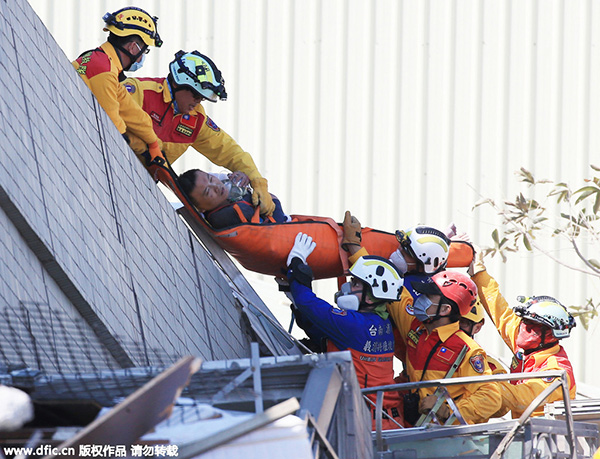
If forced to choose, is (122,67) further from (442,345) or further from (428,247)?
(442,345)

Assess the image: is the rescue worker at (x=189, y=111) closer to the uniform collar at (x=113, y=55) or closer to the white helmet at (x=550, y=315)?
the uniform collar at (x=113, y=55)

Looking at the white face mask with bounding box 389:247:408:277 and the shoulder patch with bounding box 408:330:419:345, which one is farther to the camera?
the white face mask with bounding box 389:247:408:277

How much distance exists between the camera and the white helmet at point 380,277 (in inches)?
185

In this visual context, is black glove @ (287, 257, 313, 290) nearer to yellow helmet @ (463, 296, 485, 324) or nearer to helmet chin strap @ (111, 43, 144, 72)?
yellow helmet @ (463, 296, 485, 324)

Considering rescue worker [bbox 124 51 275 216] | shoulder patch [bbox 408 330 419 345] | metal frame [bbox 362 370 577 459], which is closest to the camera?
metal frame [bbox 362 370 577 459]

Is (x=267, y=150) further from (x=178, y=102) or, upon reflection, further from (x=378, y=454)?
(x=378, y=454)

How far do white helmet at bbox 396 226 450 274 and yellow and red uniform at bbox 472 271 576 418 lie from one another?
69 centimetres

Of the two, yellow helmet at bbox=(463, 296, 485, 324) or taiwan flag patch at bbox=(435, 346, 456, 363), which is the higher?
yellow helmet at bbox=(463, 296, 485, 324)

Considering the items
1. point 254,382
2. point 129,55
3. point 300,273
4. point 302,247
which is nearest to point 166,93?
point 129,55

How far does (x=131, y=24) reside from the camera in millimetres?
4781

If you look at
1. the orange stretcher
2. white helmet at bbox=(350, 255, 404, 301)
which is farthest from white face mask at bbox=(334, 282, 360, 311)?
the orange stretcher

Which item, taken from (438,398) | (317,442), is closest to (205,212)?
(438,398)

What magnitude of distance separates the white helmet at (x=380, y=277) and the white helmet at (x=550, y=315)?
3.32 ft

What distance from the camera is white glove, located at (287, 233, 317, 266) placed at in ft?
16.5
